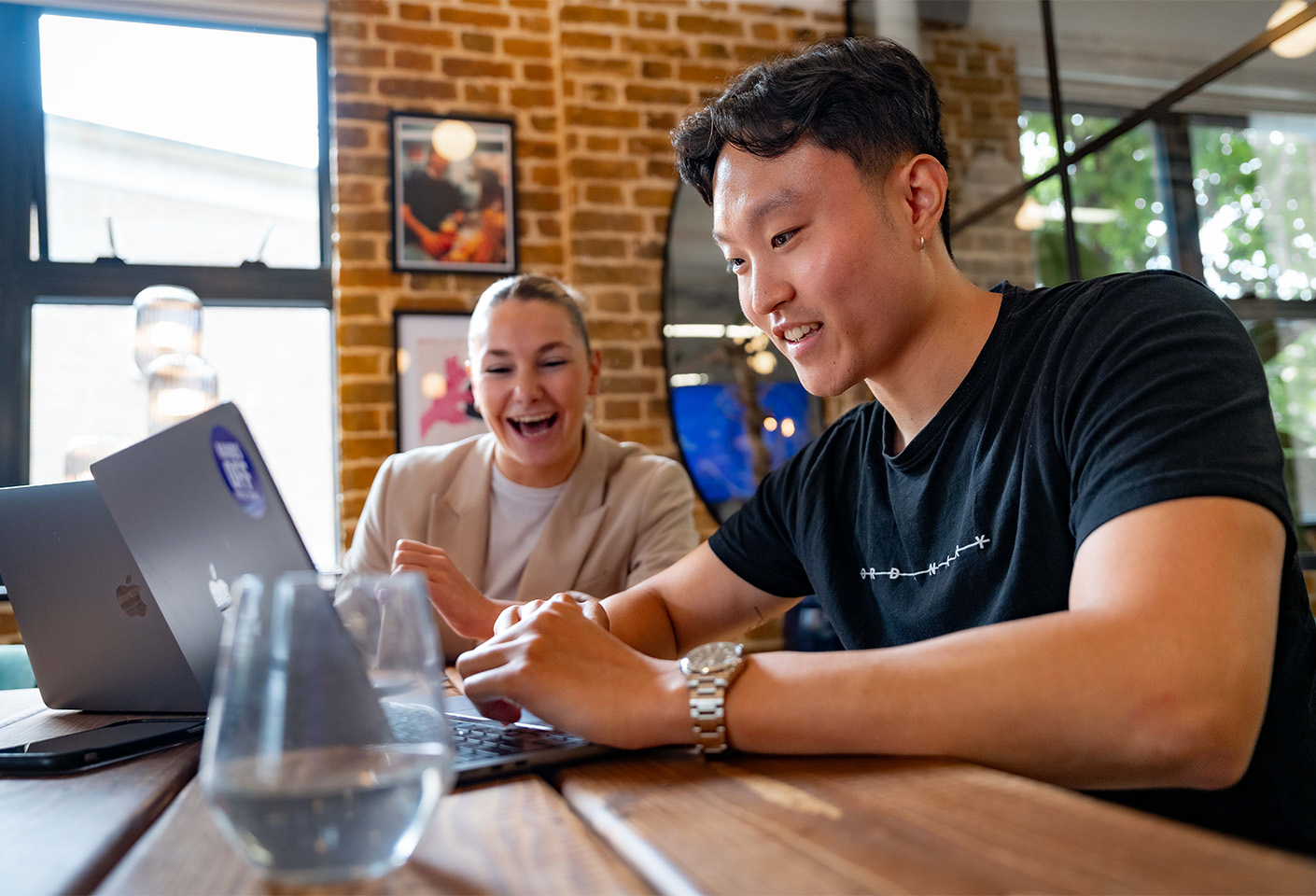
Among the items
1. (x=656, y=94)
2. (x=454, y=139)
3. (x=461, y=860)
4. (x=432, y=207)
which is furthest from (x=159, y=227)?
(x=461, y=860)

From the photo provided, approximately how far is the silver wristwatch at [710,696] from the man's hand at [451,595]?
776 mm

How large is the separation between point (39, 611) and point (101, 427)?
8.55 feet

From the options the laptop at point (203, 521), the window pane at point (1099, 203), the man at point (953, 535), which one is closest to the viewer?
the man at point (953, 535)

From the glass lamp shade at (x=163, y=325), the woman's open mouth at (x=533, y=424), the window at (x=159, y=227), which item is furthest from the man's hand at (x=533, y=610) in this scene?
the window at (x=159, y=227)

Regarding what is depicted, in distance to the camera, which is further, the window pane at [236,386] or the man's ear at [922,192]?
the window pane at [236,386]

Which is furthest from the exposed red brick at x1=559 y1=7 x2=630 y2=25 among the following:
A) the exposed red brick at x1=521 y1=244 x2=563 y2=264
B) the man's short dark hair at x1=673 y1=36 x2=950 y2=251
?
the man's short dark hair at x1=673 y1=36 x2=950 y2=251

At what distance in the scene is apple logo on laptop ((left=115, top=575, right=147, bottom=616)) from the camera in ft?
3.42

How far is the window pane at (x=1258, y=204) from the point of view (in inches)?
85.4

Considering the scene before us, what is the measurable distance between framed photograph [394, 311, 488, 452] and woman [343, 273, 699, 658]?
105 cm

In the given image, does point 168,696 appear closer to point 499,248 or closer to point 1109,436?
point 1109,436

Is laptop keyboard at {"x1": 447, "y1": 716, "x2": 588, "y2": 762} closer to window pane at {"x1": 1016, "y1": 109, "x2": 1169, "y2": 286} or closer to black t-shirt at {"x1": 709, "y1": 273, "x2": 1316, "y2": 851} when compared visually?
black t-shirt at {"x1": 709, "y1": 273, "x2": 1316, "y2": 851}

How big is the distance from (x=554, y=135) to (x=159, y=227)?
151 cm

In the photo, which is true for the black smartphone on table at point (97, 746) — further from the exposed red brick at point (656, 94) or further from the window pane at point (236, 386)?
the exposed red brick at point (656, 94)

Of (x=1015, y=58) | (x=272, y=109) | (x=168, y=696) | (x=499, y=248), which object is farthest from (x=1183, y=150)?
(x=272, y=109)
